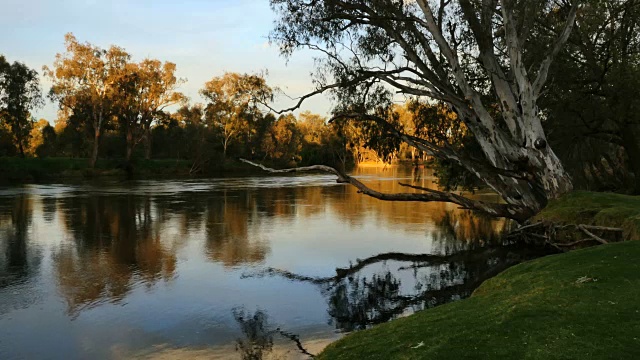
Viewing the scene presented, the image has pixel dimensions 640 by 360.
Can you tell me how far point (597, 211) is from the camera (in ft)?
43.5

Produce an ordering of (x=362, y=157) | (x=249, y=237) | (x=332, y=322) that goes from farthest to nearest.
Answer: (x=362, y=157)
(x=249, y=237)
(x=332, y=322)

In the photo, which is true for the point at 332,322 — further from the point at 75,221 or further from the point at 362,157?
the point at 362,157

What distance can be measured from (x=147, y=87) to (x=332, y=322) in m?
65.2

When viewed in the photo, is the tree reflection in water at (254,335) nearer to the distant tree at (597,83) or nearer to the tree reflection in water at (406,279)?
the tree reflection in water at (406,279)

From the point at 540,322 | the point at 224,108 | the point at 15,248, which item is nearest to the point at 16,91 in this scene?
the point at 224,108

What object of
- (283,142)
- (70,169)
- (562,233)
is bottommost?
(562,233)

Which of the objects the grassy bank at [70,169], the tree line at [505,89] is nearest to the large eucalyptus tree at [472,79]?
the tree line at [505,89]

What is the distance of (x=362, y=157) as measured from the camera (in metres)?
131

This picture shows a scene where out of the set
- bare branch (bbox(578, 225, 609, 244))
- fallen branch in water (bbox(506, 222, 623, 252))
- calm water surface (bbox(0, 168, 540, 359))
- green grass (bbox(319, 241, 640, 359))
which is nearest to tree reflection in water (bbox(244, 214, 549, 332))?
calm water surface (bbox(0, 168, 540, 359))

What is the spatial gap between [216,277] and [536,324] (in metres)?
8.19

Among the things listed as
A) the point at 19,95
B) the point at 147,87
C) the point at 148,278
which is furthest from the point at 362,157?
the point at 148,278

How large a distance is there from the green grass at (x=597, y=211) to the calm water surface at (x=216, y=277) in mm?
1772

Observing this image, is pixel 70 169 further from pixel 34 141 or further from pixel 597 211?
pixel 597 211

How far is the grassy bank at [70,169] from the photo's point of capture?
175 ft
